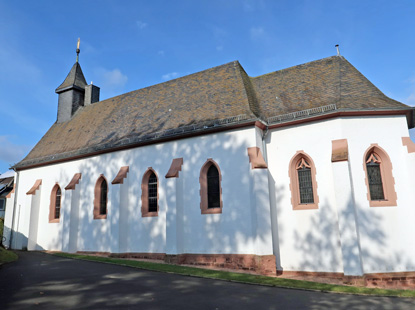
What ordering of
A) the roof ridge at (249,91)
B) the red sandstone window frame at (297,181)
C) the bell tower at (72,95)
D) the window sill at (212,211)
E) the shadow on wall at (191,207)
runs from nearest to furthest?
the red sandstone window frame at (297,181)
the shadow on wall at (191,207)
the window sill at (212,211)
the roof ridge at (249,91)
the bell tower at (72,95)

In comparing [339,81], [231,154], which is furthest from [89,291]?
[339,81]

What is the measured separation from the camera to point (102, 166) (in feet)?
54.5

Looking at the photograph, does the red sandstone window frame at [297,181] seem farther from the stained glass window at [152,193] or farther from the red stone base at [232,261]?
the stained glass window at [152,193]

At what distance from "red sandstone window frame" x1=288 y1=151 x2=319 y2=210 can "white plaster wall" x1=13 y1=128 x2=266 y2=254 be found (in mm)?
1698

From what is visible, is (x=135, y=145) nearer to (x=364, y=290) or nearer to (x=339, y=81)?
(x=339, y=81)

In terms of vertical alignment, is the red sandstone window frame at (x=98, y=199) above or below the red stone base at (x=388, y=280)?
above

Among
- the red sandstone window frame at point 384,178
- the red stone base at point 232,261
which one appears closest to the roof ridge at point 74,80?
the red stone base at point 232,261

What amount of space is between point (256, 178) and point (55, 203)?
13.6 m

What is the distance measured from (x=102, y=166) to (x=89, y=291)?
9.59 m

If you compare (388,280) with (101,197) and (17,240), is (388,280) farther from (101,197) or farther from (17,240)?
(17,240)

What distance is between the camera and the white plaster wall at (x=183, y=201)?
40.4 ft

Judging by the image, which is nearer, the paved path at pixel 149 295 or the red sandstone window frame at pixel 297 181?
the paved path at pixel 149 295

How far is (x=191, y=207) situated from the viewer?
13.3 meters

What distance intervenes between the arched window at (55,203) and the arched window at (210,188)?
10387 mm
